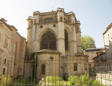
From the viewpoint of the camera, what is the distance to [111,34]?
20.8 m

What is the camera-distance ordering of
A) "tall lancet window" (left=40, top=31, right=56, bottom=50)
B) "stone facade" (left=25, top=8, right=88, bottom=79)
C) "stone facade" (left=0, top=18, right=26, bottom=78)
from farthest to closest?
1. "tall lancet window" (left=40, top=31, right=56, bottom=50)
2. "stone facade" (left=25, top=8, right=88, bottom=79)
3. "stone facade" (left=0, top=18, right=26, bottom=78)

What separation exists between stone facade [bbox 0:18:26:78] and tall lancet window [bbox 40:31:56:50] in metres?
4.16

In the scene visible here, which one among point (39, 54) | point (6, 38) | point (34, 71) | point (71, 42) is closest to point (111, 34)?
point (71, 42)

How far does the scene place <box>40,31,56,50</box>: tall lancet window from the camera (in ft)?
76.5

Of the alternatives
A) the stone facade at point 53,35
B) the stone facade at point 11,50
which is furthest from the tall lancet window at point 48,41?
the stone facade at point 11,50

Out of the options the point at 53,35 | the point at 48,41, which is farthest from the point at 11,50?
the point at 53,35

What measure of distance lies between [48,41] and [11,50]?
838cm

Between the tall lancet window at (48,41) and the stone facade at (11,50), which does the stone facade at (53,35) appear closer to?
the tall lancet window at (48,41)

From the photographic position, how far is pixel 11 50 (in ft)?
56.3

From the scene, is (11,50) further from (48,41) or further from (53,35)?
(53,35)

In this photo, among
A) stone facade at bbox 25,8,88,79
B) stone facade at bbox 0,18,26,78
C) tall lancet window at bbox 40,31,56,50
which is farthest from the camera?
tall lancet window at bbox 40,31,56,50

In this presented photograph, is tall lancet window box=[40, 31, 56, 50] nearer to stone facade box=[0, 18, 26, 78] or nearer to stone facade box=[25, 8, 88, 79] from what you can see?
stone facade box=[25, 8, 88, 79]

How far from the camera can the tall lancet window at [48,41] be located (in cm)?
2331

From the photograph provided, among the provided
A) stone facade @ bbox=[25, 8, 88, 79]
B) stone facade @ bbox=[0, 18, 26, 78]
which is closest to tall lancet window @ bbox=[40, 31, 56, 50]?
stone facade @ bbox=[25, 8, 88, 79]
